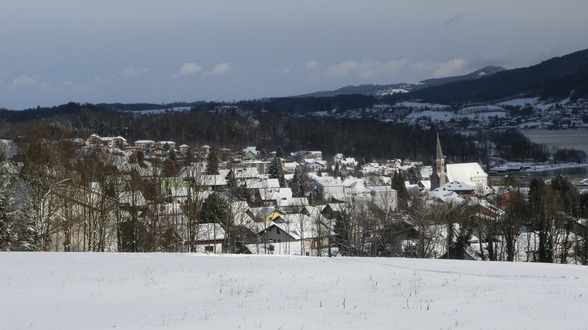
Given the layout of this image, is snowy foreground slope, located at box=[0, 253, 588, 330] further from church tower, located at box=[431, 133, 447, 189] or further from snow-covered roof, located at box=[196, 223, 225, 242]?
church tower, located at box=[431, 133, 447, 189]

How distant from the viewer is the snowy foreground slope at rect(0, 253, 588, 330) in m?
7.68

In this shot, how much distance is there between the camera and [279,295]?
9.73m

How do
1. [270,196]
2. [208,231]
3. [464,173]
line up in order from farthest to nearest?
[464,173] < [270,196] < [208,231]

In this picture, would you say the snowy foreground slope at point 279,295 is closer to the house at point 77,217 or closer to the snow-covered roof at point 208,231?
the house at point 77,217

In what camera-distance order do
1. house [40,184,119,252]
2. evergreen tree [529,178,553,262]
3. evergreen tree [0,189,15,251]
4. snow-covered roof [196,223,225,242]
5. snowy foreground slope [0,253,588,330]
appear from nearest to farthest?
snowy foreground slope [0,253,588,330] → evergreen tree [0,189,15,251] → house [40,184,119,252] → snow-covered roof [196,223,225,242] → evergreen tree [529,178,553,262]

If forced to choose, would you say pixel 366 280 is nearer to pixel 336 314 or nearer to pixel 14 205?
pixel 336 314

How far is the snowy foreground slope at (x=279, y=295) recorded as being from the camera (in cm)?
768

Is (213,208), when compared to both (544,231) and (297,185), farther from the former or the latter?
(297,185)

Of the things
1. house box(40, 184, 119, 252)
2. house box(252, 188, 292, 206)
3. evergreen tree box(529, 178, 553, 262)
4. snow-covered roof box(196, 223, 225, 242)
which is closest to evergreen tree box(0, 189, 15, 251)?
house box(40, 184, 119, 252)

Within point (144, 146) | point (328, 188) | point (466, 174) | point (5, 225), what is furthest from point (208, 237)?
point (144, 146)

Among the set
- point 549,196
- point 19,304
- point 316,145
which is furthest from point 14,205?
point 316,145

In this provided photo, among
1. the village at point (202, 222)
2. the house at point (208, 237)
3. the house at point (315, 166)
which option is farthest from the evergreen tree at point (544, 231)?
the house at point (315, 166)

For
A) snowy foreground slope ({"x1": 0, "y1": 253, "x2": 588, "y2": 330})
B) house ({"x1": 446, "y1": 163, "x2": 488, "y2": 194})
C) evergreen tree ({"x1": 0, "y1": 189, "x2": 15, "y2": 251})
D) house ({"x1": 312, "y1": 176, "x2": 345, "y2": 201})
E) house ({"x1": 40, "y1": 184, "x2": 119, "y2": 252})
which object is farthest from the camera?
house ({"x1": 446, "y1": 163, "x2": 488, "y2": 194})

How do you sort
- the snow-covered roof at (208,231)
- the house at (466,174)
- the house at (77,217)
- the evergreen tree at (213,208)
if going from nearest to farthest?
the house at (77,217), the snow-covered roof at (208,231), the evergreen tree at (213,208), the house at (466,174)
